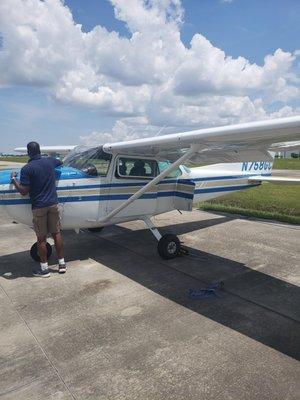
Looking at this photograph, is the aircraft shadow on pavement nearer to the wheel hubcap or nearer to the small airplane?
the wheel hubcap

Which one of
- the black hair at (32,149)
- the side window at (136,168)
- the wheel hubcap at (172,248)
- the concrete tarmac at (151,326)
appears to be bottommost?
the concrete tarmac at (151,326)

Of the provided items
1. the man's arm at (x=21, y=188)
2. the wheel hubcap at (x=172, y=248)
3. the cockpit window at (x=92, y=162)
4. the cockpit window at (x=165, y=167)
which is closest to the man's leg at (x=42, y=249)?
the man's arm at (x=21, y=188)

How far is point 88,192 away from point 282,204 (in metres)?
7.52

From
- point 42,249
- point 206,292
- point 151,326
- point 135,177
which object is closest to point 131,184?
point 135,177

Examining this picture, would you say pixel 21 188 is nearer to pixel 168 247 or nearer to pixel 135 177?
pixel 135 177

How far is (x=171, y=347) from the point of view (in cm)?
366

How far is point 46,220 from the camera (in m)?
5.66

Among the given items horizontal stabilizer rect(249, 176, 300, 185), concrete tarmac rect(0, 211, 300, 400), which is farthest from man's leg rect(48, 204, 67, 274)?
horizontal stabilizer rect(249, 176, 300, 185)

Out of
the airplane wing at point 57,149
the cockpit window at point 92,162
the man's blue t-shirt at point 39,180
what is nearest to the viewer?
the man's blue t-shirt at point 39,180

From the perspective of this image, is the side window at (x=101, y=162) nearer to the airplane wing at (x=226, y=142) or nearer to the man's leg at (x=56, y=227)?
the airplane wing at (x=226, y=142)

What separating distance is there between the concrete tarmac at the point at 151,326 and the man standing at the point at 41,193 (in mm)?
572

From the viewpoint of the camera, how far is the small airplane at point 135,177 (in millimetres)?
5586

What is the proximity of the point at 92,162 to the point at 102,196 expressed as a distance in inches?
25.3

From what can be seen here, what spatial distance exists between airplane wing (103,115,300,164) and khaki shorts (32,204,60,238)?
1532 mm
